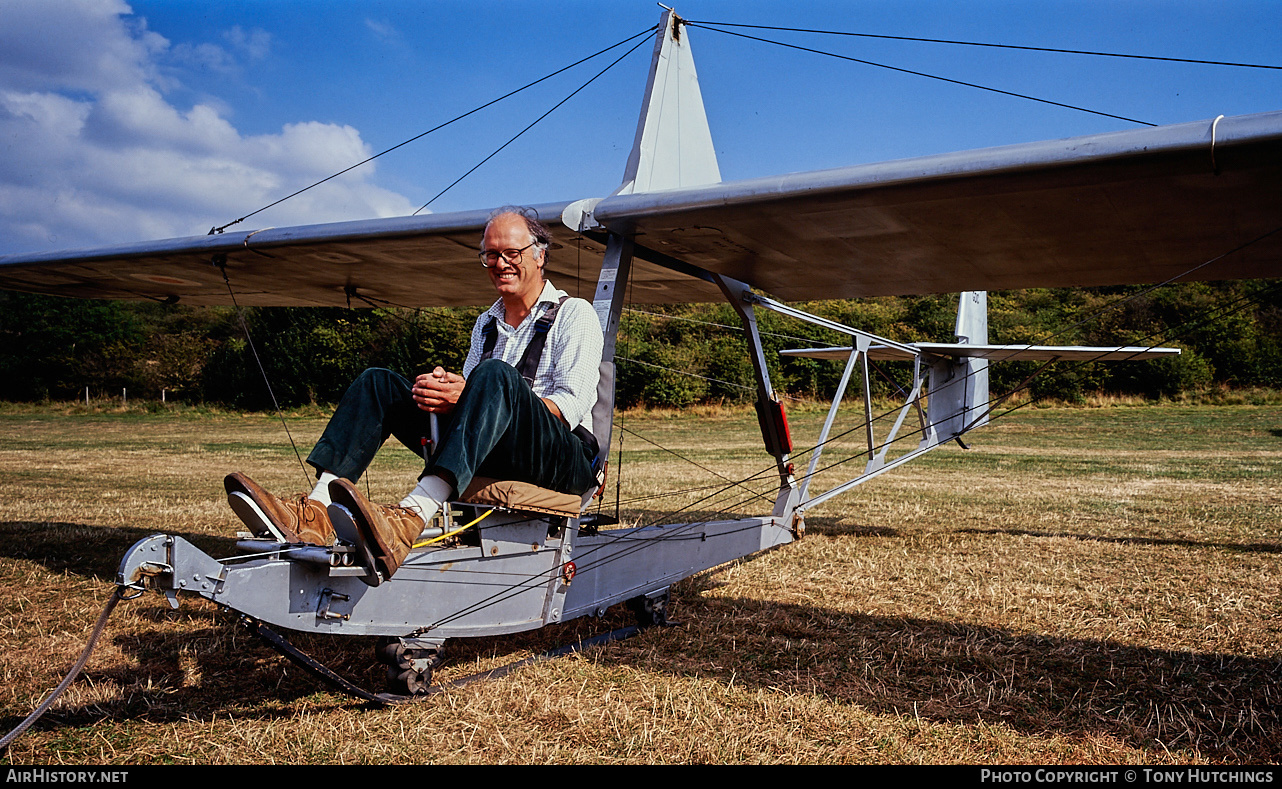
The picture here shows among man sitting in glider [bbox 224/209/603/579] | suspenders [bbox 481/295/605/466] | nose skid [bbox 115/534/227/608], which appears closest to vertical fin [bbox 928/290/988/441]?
suspenders [bbox 481/295/605/466]

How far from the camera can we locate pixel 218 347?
34.7 m

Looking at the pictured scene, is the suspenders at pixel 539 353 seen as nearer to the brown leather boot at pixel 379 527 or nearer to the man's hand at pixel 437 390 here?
the man's hand at pixel 437 390

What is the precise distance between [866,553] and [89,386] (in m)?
39.1

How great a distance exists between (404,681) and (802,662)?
187cm

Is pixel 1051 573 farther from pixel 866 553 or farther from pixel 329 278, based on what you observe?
pixel 329 278

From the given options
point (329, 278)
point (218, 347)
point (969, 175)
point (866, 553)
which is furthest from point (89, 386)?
point (969, 175)

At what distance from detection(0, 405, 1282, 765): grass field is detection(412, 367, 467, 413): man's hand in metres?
1.19

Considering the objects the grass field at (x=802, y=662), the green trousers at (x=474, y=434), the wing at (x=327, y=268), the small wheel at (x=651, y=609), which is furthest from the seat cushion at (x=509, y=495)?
the wing at (x=327, y=268)

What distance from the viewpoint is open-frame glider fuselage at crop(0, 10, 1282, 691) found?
2916 millimetres

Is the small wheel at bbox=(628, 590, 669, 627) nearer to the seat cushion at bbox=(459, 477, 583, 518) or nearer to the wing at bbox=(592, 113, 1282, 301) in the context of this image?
the seat cushion at bbox=(459, 477, 583, 518)

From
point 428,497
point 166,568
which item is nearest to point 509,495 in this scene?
point 428,497

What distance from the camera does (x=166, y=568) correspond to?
2324 mm

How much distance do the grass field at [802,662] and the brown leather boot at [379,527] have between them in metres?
0.71

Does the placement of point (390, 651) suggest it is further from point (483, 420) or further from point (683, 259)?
point (683, 259)
